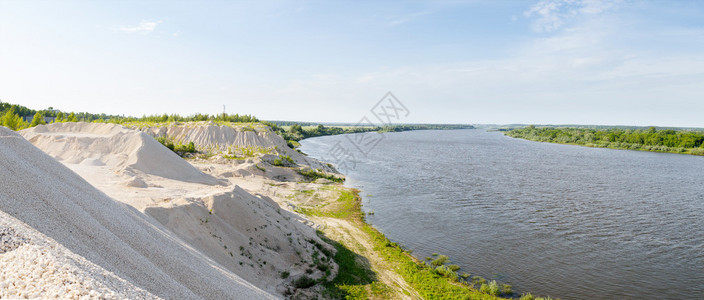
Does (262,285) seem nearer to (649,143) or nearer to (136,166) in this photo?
(136,166)

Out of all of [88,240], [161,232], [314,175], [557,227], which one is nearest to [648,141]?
[557,227]

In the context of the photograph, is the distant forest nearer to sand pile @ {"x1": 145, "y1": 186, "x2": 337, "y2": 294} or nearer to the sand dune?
sand pile @ {"x1": 145, "y1": 186, "x2": 337, "y2": 294}

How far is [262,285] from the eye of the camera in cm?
1407

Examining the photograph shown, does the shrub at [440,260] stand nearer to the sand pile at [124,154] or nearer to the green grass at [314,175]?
the sand pile at [124,154]

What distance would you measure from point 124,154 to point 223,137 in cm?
3116

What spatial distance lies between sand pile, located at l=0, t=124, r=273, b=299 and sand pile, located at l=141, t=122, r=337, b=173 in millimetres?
42101

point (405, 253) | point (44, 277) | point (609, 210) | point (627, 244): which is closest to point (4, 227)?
point (44, 277)

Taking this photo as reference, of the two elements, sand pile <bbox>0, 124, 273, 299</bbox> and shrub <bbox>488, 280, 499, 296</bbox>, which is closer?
sand pile <bbox>0, 124, 273, 299</bbox>

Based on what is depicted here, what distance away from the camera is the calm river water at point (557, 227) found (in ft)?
61.1

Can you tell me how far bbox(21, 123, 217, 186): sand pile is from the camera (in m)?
27.0

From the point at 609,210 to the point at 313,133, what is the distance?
402 feet

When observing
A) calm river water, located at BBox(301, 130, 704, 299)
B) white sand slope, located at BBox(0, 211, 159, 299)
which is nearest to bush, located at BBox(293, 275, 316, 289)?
calm river water, located at BBox(301, 130, 704, 299)

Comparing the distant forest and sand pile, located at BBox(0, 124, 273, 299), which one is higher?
the distant forest

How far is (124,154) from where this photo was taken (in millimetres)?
28922
